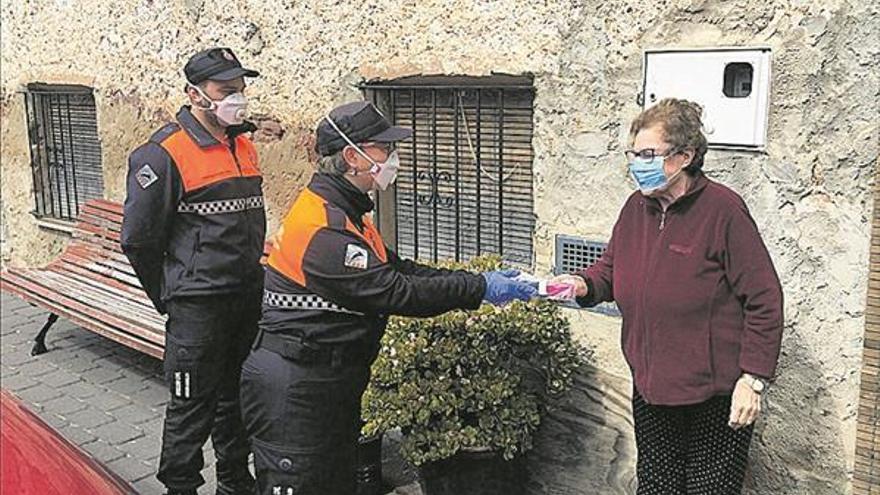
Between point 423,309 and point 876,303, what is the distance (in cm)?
158

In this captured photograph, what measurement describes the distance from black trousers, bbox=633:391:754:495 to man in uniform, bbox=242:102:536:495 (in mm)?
740

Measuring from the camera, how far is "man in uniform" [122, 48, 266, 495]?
12.8ft

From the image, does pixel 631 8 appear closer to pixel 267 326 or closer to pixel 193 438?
pixel 267 326

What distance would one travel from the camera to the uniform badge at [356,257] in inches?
115

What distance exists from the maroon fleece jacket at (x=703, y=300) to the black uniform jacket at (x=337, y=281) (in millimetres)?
607

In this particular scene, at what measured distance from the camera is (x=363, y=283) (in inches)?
116

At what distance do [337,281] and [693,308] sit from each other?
3.69 ft

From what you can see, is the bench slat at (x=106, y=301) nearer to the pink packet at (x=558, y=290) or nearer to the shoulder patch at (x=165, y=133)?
the shoulder patch at (x=165, y=133)

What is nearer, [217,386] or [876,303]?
[876,303]

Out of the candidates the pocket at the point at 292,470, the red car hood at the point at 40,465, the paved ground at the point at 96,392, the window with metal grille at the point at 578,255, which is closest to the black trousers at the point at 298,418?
the pocket at the point at 292,470

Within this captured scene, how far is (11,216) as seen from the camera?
28.9 ft

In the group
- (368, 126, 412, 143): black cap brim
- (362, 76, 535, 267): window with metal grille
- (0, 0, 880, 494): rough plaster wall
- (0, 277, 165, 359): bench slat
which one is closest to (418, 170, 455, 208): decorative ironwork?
(362, 76, 535, 267): window with metal grille

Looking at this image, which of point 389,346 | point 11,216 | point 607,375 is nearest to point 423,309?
point 389,346

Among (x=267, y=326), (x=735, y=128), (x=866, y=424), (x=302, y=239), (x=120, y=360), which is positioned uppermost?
(x=735, y=128)
